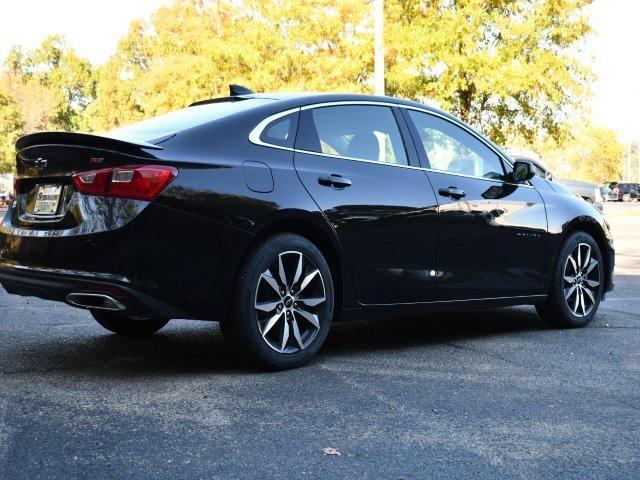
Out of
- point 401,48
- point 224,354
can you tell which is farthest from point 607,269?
point 401,48

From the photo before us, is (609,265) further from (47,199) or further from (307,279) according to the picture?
(47,199)

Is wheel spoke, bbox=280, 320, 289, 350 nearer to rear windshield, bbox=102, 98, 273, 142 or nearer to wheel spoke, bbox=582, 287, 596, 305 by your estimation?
rear windshield, bbox=102, 98, 273, 142

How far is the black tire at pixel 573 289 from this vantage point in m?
6.66

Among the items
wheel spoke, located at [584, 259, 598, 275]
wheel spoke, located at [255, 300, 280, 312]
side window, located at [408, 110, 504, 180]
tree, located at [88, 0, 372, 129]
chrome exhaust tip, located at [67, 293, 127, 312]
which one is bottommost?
wheel spoke, located at [255, 300, 280, 312]

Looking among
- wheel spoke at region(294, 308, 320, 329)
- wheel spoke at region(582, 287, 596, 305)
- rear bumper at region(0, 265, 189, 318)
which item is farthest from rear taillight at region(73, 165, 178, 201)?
wheel spoke at region(582, 287, 596, 305)

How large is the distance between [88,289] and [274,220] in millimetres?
1035

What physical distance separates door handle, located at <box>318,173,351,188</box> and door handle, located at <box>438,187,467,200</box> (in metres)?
0.82

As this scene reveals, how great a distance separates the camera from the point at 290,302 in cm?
490

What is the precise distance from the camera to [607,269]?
7141 mm

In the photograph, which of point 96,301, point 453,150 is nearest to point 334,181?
point 453,150

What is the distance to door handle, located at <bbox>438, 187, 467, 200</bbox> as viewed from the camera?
5719 millimetres

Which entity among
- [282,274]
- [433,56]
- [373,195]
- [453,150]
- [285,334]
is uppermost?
[433,56]

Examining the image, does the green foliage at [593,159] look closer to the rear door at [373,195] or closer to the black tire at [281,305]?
the rear door at [373,195]

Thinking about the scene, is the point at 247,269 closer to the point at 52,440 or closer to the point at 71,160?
the point at 71,160
